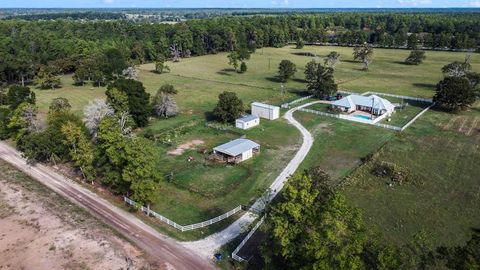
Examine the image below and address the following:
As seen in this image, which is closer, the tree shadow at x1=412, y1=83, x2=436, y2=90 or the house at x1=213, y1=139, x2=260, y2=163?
the house at x1=213, y1=139, x2=260, y2=163

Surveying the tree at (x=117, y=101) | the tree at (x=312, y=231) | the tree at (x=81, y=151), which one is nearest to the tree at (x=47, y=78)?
the tree at (x=117, y=101)

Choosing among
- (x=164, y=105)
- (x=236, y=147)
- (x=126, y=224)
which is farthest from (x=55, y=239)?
(x=164, y=105)

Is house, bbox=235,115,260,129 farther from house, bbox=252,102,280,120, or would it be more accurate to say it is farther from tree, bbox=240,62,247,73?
tree, bbox=240,62,247,73

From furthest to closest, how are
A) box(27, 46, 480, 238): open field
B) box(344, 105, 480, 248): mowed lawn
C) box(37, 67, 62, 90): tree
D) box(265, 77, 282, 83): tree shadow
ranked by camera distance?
box(265, 77, 282, 83): tree shadow < box(37, 67, 62, 90): tree < box(27, 46, 480, 238): open field < box(344, 105, 480, 248): mowed lawn

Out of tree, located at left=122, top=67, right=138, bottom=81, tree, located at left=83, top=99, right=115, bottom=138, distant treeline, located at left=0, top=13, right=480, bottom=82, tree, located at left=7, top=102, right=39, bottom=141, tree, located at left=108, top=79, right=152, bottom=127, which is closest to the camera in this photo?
tree, located at left=83, top=99, right=115, bottom=138

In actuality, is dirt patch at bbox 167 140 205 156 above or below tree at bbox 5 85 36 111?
below

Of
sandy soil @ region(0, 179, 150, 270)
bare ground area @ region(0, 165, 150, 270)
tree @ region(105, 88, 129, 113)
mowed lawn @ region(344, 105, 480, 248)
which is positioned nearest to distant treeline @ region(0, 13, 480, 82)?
tree @ region(105, 88, 129, 113)

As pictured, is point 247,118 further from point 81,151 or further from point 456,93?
point 456,93

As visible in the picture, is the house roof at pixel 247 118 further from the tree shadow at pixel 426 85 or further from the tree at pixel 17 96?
the tree shadow at pixel 426 85
